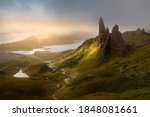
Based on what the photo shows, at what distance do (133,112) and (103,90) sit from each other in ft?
463

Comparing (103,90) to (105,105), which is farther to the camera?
(103,90)

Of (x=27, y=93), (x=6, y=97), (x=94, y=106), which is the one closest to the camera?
(x=94, y=106)

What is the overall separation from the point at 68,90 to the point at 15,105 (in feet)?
468

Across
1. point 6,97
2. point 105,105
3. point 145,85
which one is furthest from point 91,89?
point 105,105

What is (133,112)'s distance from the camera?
5503 centimetres

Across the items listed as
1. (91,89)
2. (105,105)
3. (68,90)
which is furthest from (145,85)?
(105,105)

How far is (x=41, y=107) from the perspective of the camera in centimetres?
5591

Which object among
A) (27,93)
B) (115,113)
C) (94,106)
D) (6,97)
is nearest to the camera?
(115,113)

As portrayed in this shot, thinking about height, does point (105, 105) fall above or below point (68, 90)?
above

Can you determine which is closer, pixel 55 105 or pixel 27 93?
pixel 55 105

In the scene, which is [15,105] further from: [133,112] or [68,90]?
[68,90]

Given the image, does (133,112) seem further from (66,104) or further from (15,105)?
(15,105)

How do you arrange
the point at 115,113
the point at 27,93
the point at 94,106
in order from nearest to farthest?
1. the point at 115,113
2. the point at 94,106
3. the point at 27,93

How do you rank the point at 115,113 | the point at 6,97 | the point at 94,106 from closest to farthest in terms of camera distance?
the point at 115,113
the point at 94,106
the point at 6,97
